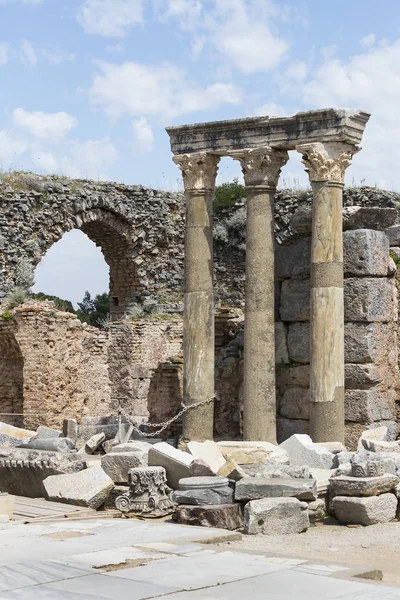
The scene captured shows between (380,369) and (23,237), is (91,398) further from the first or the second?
(380,369)

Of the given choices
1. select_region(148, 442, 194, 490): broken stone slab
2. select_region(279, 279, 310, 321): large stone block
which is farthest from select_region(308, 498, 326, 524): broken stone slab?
select_region(279, 279, 310, 321): large stone block

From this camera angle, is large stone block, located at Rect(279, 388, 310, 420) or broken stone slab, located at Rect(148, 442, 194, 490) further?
large stone block, located at Rect(279, 388, 310, 420)

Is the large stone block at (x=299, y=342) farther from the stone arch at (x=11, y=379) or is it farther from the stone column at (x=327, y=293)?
the stone arch at (x=11, y=379)

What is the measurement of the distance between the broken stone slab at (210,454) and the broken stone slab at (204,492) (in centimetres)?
110

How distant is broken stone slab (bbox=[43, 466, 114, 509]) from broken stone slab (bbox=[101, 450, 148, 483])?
342mm

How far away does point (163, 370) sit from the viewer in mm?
20688

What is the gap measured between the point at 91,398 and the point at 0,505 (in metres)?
13.1

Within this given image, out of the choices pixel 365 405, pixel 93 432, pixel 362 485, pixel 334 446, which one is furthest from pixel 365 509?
pixel 93 432

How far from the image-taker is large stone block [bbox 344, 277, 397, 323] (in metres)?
16.1

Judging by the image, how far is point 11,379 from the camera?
2361cm

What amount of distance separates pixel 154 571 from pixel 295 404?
8962 millimetres

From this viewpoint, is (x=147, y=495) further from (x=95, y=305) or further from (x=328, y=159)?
(x=95, y=305)

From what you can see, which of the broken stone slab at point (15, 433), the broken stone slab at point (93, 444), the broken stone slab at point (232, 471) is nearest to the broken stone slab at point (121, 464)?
the broken stone slab at point (232, 471)

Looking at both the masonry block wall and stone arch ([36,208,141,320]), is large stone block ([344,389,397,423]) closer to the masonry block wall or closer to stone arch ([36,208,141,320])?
the masonry block wall
